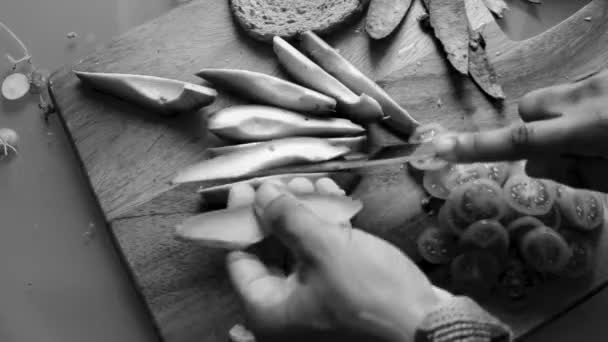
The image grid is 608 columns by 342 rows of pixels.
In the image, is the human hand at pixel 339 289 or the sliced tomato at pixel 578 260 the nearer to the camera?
the human hand at pixel 339 289

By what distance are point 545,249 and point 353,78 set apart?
2.00 feet

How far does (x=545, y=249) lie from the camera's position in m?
1.27

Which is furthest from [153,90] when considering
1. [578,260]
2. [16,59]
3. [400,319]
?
Answer: [578,260]

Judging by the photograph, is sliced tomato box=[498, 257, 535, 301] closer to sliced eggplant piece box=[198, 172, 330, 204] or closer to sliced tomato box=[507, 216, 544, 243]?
sliced tomato box=[507, 216, 544, 243]

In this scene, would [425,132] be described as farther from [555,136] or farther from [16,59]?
[16,59]

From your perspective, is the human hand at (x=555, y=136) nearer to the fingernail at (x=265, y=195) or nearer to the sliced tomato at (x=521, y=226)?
the sliced tomato at (x=521, y=226)

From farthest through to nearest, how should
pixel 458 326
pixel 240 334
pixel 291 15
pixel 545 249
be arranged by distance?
pixel 291 15
pixel 545 249
pixel 240 334
pixel 458 326

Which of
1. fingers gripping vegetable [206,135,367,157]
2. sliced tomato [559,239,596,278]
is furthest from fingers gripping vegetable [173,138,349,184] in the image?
sliced tomato [559,239,596,278]

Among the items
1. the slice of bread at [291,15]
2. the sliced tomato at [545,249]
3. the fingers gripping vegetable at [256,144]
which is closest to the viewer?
the sliced tomato at [545,249]

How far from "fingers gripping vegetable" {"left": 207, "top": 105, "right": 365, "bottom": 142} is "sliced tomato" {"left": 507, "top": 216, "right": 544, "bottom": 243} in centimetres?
44

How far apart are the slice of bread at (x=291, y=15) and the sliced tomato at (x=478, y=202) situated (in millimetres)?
557

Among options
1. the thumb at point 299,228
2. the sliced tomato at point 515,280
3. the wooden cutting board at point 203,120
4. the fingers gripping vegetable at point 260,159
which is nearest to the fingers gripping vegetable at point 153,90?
the wooden cutting board at point 203,120

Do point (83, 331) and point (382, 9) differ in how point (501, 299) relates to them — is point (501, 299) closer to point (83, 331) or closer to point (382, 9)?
point (382, 9)

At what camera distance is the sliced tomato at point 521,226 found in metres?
1.30
